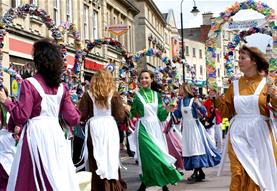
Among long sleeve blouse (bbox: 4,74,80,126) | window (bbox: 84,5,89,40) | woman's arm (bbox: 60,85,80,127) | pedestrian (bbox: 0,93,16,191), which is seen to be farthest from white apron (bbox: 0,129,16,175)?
window (bbox: 84,5,89,40)

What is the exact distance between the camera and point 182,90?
10469mm

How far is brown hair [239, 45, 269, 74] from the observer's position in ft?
18.8

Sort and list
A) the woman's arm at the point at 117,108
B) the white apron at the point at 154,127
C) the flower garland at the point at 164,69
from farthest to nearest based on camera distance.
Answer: the flower garland at the point at 164,69, the white apron at the point at 154,127, the woman's arm at the point at 117,108

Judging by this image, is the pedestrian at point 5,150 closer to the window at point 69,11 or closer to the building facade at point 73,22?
the building facade at point 73,22

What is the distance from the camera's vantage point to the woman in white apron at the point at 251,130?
539 cm

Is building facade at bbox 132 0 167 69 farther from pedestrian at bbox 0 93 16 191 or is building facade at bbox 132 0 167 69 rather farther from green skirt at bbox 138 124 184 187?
pedestrian at bbox 0 93 16 191

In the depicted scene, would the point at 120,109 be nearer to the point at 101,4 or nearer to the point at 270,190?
the point at 270,190

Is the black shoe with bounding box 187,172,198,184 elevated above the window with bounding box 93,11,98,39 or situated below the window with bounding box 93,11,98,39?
below

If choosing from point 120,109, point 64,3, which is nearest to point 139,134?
point 120,109

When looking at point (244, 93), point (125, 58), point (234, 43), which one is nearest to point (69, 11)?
point (125, 58)

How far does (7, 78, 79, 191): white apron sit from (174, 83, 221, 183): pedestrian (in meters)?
5.49

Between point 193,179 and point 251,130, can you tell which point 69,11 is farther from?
point 251,130

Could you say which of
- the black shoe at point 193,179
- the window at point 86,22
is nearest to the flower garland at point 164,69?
the black shoe at point 193,179

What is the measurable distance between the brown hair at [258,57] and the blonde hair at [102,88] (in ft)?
6.28
